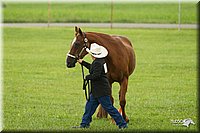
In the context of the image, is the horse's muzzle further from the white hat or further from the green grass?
the green grass

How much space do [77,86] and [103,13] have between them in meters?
25.6

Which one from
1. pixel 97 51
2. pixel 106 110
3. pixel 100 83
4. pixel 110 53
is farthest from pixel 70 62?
pixel 106 110

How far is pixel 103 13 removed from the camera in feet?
137

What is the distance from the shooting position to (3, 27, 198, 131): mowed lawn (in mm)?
11273

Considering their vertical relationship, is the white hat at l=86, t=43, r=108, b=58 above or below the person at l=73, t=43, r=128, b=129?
above

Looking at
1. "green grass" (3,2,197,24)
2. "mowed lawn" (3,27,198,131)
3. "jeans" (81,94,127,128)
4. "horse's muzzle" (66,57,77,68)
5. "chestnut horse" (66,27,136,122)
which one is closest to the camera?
"jeans" (81,94,127,128)

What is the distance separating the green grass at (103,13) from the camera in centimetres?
3934

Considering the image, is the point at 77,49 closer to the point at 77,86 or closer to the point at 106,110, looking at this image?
the point at 106,110

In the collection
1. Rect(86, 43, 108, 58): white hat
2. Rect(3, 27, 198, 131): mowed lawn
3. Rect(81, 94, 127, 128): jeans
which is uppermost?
Rect(86, 43, 108, 58): white hat

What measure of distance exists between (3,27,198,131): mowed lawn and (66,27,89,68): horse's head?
1231 millimetres

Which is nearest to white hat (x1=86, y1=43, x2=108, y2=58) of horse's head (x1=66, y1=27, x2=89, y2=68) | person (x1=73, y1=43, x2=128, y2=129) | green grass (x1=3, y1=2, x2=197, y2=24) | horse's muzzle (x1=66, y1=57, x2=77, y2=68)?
person (x1=73, y1=43, x2=128, y2=129)

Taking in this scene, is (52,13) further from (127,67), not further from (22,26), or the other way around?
(127,67)

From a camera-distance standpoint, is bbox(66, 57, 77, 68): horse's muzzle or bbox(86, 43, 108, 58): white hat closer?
bbox(86, 43, 108, 58): white hat

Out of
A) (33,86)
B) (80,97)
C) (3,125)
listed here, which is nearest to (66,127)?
(3,125)
